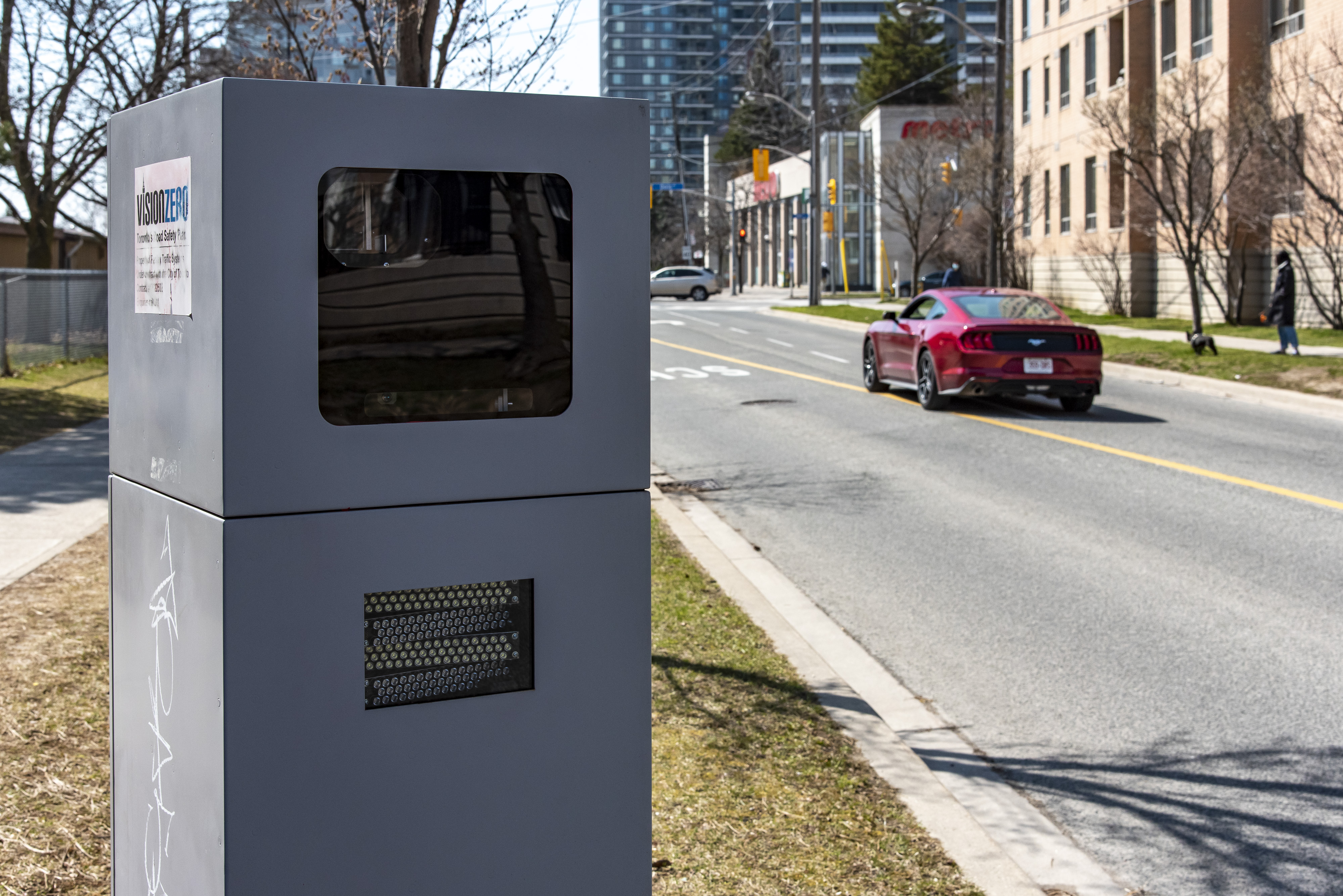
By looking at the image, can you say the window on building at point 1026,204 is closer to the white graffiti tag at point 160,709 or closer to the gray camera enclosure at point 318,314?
the gray camera enclosure at point 318,314

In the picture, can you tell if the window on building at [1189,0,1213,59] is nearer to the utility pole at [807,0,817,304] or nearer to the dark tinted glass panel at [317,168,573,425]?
the utility pole at [807,0,817,304]

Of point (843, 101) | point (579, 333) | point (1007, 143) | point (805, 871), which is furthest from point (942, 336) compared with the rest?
point (843, 101)

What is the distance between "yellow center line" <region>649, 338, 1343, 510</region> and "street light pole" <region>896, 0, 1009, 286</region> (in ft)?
39.2

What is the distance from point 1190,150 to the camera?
24.9 m

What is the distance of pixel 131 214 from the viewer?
8.59ft

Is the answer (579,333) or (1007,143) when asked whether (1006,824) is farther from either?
(1007,143)

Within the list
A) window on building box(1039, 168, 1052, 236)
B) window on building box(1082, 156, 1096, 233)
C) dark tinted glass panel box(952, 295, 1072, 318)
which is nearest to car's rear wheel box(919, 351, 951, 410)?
dark tinted glass panel box(952, 295, 1072, 318)

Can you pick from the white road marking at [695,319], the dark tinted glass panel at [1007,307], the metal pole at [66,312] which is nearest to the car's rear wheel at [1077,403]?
the dark tinted glass panel at [1007,307]

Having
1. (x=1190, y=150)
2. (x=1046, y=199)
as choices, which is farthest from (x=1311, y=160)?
(x=1046, y=199)

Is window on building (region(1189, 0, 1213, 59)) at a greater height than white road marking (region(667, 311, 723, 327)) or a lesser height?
greater

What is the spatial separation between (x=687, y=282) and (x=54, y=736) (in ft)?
186

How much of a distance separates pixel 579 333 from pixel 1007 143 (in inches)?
1490

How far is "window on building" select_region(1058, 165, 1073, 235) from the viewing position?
136 feet

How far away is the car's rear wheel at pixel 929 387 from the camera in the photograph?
1599 centimetres
